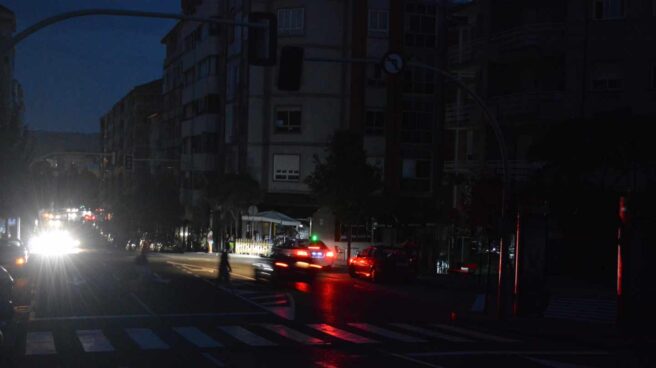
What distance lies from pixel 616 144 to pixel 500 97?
16.7 m

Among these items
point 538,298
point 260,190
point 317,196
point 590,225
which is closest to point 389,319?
point 538,298

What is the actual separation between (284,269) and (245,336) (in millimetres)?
16219

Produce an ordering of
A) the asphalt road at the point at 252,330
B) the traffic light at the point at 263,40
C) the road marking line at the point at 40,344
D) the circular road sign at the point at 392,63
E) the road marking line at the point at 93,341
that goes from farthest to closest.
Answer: the circular road sign at the point at 392,63
the road marking line at the point at 93,341
the road marking line at the point at 40,344
the asphalt road at the point at 252,330
the traffic light at the point at 263,40

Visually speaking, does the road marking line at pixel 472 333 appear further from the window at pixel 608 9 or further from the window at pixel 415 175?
the window at pixel 415 175

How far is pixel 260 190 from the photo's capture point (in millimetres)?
60906

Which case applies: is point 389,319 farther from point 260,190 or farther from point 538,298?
point 260,190

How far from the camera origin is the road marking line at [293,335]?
18594mm

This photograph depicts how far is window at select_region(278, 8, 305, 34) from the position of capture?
60000mm

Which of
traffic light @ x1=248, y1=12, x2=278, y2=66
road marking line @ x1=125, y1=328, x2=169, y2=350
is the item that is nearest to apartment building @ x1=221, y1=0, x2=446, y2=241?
road marking line @ x1=125, y1=328, x2=169, y2=350

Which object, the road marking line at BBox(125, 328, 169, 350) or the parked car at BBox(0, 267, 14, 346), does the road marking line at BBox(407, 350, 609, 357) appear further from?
the parked car at BBox(0, 267, 14, 346)

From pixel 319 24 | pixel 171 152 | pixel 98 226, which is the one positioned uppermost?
pixel 319 24

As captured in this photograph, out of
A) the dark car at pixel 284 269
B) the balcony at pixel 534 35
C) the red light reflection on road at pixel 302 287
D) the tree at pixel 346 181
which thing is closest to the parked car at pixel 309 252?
the dark car at pixel 284 269

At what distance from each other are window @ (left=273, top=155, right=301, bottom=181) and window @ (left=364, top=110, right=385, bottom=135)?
4.97 m

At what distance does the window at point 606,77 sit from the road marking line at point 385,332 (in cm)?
1991
